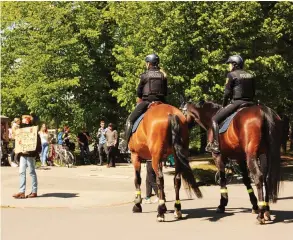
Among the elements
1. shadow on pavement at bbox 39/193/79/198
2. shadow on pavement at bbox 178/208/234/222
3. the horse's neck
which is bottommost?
shadow on pavement at bbox 178/208/234/222

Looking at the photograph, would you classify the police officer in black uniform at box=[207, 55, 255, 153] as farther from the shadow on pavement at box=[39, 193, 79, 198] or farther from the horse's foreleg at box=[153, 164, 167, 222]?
the shadow on pavement at box=[39, 193, 79, 198]

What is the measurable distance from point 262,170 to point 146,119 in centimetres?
253

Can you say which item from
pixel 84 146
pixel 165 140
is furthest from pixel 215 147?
pixel 84 146

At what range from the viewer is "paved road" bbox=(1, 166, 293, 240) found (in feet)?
27.8

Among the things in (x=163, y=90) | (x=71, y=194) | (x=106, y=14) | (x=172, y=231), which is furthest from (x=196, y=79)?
(x=106, y=14)

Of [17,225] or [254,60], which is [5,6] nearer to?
[254,60]

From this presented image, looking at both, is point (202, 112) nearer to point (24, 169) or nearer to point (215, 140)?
point (215, 140)

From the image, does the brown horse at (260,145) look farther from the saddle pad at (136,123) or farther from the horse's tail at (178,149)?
the saddle pad at (136,123)

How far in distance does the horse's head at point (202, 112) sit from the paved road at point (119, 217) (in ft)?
6.49

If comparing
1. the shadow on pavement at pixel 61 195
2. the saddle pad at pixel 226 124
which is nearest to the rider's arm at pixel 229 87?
the saddle pad at pixel 226 124

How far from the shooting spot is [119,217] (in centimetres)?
1030

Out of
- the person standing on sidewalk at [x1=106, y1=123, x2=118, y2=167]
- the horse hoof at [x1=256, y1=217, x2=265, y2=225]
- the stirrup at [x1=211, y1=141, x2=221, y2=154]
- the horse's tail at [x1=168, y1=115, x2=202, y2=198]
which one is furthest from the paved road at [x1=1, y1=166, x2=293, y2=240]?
the person standing on sidewalk at [x1=106, y1=123, x2=118, y2=167]

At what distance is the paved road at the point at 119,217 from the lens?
27.8 feet

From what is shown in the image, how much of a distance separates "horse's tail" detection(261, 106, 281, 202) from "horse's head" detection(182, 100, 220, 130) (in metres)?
1.92
